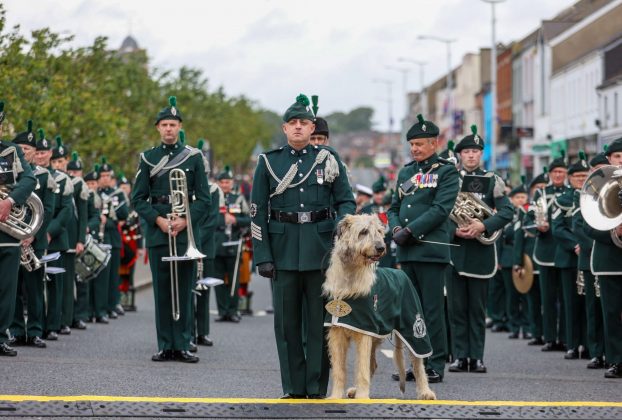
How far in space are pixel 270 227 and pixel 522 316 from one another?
34.1 ft

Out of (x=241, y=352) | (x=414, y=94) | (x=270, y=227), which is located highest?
(x=414, y=94)

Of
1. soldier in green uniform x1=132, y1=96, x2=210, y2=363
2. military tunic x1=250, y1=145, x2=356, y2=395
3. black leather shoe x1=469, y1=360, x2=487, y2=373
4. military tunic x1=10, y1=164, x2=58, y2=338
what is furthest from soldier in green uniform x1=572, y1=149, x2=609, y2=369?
military tunic x1=10, y1=164, x2=58, y2=338

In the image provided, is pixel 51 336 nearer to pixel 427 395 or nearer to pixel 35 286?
pixel 35 286

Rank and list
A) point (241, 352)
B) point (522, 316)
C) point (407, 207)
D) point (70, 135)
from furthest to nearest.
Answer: point (70, 135) → point (522, 316) → point (241, 352) → point (407, 207)

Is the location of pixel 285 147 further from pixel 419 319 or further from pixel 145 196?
pixel 145 196

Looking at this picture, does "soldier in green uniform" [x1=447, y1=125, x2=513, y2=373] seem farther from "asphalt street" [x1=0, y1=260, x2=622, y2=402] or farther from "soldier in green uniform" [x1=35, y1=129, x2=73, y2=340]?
"soldier in green uniform" [x1=35, y1=129, x2=73, y2=340]

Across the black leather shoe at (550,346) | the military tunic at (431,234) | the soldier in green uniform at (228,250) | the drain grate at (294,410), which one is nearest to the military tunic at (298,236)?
the drain grate at (294,410)

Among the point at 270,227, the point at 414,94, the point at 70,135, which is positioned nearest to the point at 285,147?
the point at 270,227

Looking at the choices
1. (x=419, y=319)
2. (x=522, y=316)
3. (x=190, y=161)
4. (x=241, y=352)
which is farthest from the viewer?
(x=522, y=316)

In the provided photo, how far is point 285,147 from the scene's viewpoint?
451 inches

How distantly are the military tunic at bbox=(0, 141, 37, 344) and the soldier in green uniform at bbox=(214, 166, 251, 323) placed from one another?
844cm

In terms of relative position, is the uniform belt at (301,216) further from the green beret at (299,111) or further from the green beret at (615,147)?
the green beret at (615,147)

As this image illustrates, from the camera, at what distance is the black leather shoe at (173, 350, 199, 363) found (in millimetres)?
14766

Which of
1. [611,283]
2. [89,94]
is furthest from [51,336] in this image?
[89,94]
